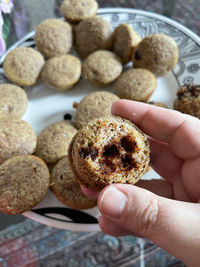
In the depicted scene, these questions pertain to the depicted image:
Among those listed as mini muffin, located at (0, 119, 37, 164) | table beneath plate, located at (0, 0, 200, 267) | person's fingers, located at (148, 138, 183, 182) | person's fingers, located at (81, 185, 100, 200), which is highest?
mini muffin, located at (0, 119, 37, 164)

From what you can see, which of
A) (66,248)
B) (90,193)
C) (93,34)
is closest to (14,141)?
(90,193)

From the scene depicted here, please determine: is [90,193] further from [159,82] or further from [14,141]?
[159,82]

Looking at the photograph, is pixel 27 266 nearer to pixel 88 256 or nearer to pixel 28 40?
pixel 88 256

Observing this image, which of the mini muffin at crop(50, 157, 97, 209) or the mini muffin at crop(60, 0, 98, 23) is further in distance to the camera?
the mini muffin at crop(60, 0, 98, 23)

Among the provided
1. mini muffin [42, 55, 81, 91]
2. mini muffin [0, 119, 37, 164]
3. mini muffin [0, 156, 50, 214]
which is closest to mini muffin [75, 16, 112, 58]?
mini muffin [42, 55, 81, 91]

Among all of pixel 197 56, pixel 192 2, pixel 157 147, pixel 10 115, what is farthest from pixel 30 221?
pixel 192 2

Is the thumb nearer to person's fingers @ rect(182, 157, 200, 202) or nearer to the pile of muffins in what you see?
the pile of muffins

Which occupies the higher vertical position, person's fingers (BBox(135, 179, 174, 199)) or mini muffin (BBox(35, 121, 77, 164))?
mini muffin (BBox(35, 121, 77, 164))
